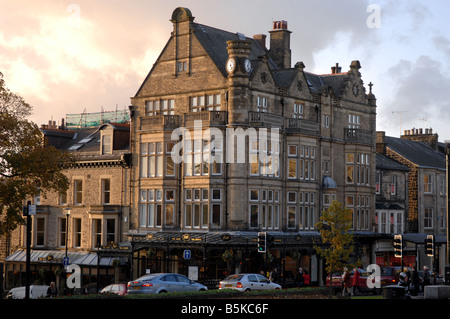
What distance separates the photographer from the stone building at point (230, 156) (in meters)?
55.8

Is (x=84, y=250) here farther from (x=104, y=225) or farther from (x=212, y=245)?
(x=212, y=245)

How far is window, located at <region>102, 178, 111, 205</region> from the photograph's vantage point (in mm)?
63531

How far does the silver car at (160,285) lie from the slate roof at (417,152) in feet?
135

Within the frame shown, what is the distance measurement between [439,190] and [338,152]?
2033cm

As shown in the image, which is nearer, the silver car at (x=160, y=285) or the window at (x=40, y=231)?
the silver car at (x=160, y=285)

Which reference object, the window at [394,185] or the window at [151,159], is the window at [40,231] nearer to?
the window at [151,159]

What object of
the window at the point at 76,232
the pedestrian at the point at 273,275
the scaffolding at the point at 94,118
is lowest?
the pedestrian at the point at 273,275

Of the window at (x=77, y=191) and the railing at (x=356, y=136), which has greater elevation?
the railing at (x=356, y=136)

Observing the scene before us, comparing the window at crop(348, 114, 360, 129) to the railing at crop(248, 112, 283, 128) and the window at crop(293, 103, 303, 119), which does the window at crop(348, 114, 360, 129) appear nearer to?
the window at crop(293, 103, 303, 119)

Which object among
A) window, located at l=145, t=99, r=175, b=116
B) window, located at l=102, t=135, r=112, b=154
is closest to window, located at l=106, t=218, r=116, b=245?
window, located at l=102, t=135, r=112, b=154

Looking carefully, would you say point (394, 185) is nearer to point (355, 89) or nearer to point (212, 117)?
point (355, 89)

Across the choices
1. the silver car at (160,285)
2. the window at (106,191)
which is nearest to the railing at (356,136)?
the window at (106,191)

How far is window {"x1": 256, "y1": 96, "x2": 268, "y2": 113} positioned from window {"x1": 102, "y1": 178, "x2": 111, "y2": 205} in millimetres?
13923

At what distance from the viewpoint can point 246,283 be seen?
145ft
